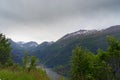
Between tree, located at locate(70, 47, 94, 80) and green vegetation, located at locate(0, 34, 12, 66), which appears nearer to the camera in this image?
tree, located at locate(70, 47, 94, 80)

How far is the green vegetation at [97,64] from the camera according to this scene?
50156 millimetres

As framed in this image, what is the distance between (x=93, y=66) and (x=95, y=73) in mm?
2353

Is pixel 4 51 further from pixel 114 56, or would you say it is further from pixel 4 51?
pixel 114 56

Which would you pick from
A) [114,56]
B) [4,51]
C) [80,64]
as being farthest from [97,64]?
[4,51]

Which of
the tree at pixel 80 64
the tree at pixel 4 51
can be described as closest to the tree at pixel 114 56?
the tree at pixel 80 64

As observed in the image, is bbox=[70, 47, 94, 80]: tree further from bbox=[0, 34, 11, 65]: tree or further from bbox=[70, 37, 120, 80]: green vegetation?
bbox=[0, 34, 11, 65]: tree

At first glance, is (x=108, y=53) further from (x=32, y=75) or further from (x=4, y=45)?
(x=32, y=75)

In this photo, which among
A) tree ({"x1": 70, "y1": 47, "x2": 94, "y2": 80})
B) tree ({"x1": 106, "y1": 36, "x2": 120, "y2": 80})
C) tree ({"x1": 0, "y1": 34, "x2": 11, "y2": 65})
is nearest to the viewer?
tree ({"x1": 70, "y1": 47, "x2": 94, "y2": 80})

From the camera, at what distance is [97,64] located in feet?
178

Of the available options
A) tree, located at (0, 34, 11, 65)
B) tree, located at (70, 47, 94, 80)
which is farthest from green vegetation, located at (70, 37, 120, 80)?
tree, located at (0, 34, 11, 65)

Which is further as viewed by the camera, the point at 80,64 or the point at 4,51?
the point at 4,51

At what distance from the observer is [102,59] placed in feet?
184

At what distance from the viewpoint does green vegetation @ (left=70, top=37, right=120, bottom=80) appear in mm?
50156

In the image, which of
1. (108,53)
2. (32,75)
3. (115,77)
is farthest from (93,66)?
(32,75)
